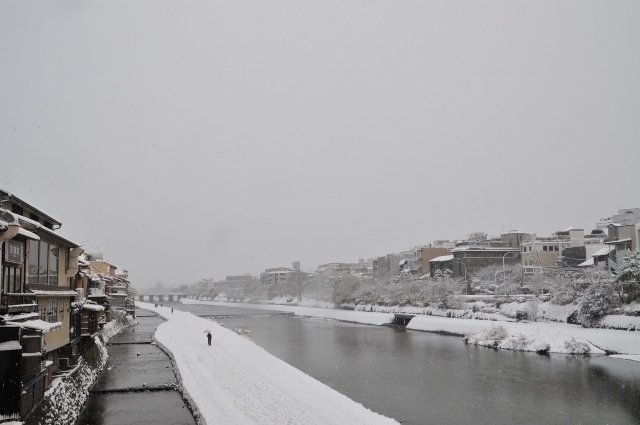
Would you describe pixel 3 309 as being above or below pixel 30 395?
above

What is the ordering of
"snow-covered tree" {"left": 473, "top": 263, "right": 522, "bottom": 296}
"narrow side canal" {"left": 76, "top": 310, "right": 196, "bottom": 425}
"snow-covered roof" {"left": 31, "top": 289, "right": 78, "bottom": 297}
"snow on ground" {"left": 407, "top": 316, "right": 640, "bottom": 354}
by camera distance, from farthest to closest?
"snow-covered tree" {"left": 473, "top": 263, "right": 522, "bottom": 296}
"snow on ground" {"left": 407, "top": 316, "right": 640, "bottom": 354}
"narrow side canal" {"left": 76, "top": 310, "right": 196, "bottom": 425}
"snow-covered roof" {"left": 31, "top": 289, "right": 78, "bottom": 297}

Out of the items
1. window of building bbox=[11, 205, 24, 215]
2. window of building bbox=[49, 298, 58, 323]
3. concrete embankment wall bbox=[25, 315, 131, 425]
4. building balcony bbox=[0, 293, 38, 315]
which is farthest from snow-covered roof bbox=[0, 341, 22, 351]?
window of building bbox=[49, 298, 58, 323]

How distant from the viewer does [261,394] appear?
67.8ft

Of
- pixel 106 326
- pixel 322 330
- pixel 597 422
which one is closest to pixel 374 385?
pixel 597 422

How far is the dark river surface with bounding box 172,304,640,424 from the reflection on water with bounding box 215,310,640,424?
0.14 feet

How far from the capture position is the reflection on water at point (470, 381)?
67.0ft

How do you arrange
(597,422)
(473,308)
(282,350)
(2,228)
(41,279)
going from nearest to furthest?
(2,228), (41,279), (597,422), (282,350), (473,308)

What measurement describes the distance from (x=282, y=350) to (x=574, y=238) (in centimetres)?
6348

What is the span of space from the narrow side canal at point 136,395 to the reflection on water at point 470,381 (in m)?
8.20

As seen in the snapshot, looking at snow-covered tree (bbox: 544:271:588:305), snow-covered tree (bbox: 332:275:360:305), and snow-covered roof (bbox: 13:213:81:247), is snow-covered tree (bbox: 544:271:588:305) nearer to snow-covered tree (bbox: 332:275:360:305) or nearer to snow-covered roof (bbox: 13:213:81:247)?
snow-covered roof (bbox: 13:213:81:247)

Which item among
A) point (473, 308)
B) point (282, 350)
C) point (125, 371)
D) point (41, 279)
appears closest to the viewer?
point (41, 279)

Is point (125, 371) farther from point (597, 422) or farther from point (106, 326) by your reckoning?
point (597, 422)

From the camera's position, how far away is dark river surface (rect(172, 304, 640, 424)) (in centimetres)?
2041

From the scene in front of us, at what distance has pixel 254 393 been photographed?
20.8 metres
